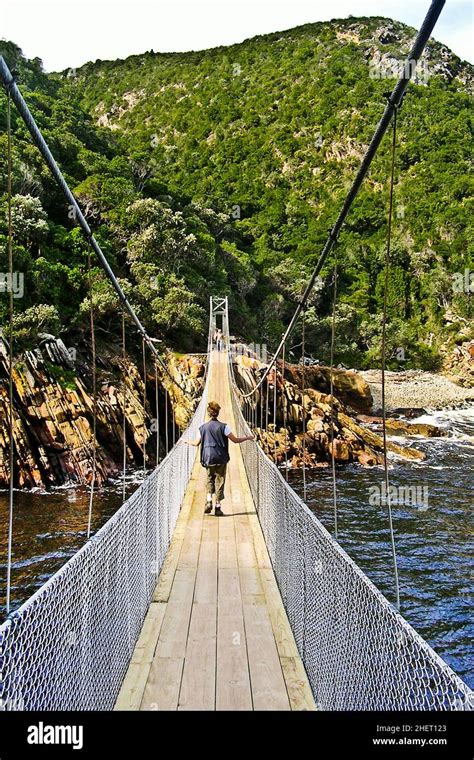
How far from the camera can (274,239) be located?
46.0 meters

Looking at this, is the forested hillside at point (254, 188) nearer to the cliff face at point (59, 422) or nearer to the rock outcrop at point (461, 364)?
the cliff face at point (59, 422)

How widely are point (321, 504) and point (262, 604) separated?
26.3ft

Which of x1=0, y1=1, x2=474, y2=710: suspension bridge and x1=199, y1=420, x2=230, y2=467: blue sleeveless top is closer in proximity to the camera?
x1=0, y1=1, x2=474, y2=710: suspension bridge

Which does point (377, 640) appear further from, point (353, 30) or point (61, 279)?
point (353, 30)

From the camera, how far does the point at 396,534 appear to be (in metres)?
9.49

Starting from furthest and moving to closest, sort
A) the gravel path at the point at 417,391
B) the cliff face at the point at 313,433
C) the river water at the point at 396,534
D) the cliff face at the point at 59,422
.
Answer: the gravel path at the point at 417,391 < the cliff face at the point at 313,433 < the cliff face at the point at 59,422 < the river water at the point at 396,534

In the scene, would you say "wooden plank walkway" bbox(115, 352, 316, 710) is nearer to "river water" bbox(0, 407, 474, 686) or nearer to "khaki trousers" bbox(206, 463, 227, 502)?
"khaki trousers" bbox(206, 463, 227, 502)

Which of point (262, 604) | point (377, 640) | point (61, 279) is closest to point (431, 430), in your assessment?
point (61, 279)

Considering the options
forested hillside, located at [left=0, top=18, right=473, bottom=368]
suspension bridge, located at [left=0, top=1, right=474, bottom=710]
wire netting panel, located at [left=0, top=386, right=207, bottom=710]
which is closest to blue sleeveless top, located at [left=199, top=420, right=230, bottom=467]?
suspension bridge, located at [left=0, top=1, right=474, bottom=710]

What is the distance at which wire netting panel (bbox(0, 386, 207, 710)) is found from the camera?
1438 millimetres

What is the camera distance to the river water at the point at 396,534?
6.73 metres
